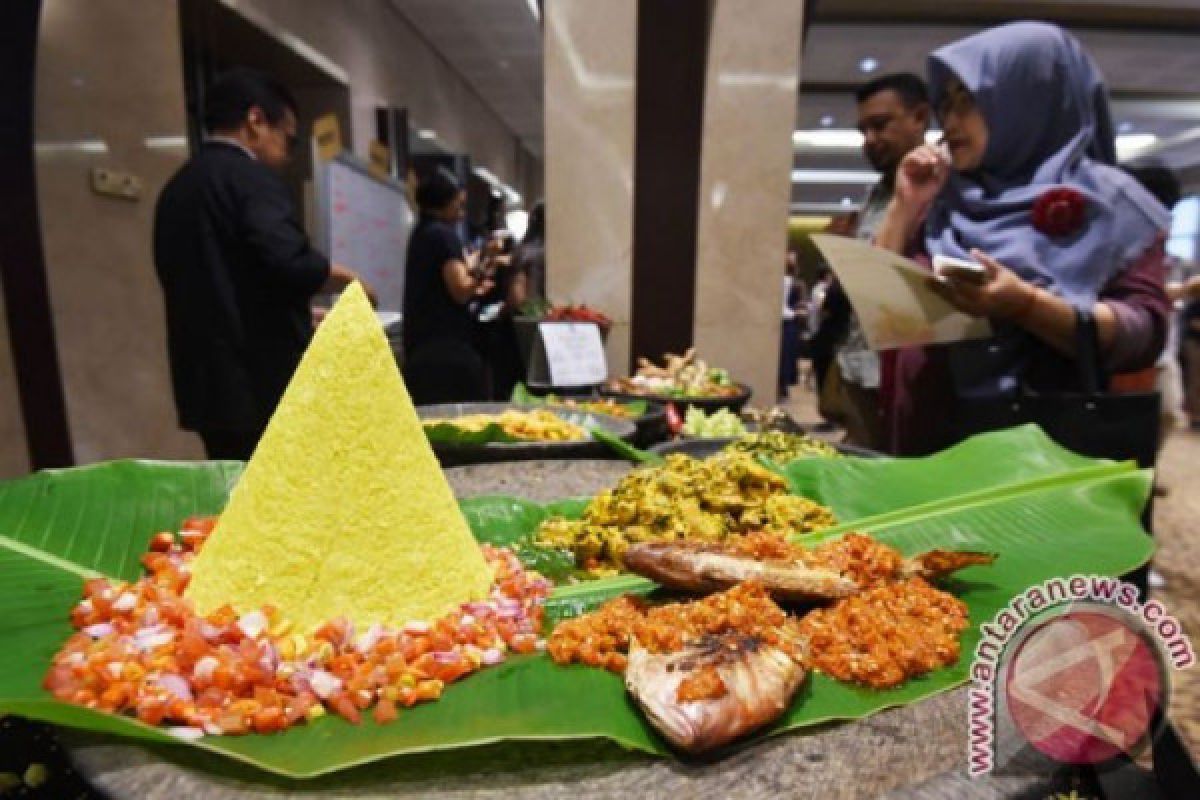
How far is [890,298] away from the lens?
1631 mm

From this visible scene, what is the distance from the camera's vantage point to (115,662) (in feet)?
2.33

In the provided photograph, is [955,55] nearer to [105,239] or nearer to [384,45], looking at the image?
[105,239]

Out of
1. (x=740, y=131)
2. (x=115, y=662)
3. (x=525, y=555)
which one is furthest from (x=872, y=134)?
(x=115, y=662)

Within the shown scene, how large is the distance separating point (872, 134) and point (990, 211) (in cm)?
116

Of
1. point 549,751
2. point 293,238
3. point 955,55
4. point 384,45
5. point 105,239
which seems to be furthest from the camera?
point 384,45

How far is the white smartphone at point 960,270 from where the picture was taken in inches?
60.8

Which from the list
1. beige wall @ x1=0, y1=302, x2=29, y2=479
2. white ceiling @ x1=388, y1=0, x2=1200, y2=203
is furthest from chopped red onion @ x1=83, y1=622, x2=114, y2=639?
white ceiling @ x1=388, y1=0, x2=1200, y2=203

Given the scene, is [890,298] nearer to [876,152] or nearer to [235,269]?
[876,152]

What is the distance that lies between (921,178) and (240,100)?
7.18 ft

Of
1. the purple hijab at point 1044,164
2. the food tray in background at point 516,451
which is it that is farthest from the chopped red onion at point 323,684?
the purple hijab at point 1044,164

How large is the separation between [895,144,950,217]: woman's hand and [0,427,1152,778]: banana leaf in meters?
0.92

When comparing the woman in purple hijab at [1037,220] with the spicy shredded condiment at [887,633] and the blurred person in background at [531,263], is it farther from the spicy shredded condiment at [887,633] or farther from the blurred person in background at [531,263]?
the blurred person in background at [531,263]

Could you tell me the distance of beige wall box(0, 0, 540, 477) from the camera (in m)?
3.53

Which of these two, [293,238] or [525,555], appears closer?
[525,555]
